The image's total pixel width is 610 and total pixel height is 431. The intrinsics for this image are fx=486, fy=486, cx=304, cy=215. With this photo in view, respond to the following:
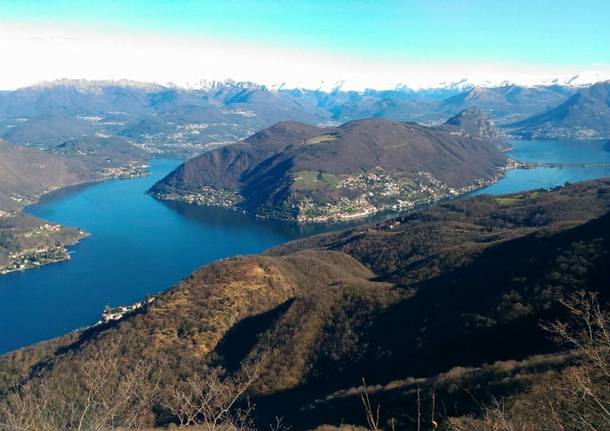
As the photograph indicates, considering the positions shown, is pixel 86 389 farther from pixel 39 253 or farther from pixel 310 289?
pixel 39 253

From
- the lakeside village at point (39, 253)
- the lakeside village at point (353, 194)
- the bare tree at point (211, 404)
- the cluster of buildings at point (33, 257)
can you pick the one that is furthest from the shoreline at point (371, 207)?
the bare tree at point (211, 404)

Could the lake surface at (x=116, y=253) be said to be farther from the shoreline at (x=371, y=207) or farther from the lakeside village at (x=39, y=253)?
the shoreline at (x=371, y=207)

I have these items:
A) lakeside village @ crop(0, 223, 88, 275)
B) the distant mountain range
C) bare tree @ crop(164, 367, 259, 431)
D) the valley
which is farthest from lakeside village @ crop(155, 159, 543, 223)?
bare tree @ crop(164, 367, 259, 431)

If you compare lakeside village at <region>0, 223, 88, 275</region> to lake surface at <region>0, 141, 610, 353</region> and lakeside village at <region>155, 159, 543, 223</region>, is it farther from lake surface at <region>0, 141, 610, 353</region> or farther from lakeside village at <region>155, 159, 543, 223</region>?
lakeside village at <region>155, 159, 543, 223</region>

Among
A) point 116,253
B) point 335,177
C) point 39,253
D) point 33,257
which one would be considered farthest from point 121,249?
point 335,177

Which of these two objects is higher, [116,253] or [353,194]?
[353,194]

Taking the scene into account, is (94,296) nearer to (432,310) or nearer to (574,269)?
(432,310)

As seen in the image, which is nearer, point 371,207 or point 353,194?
point 371,207
